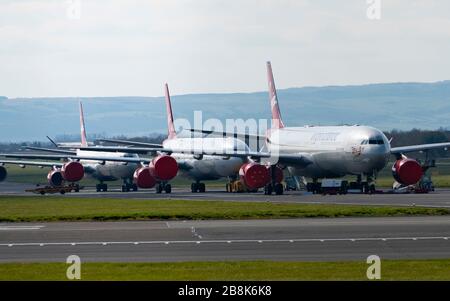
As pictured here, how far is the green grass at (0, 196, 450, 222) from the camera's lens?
52250 millimetres

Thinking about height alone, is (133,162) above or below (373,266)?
above

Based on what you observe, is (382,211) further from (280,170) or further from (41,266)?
(280,170)

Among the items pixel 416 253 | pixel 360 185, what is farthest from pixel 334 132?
pixel 416 253

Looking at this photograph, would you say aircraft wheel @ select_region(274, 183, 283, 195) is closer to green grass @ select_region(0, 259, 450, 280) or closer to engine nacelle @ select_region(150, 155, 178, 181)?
engine nacelle @ select_region(150, 155, 178, 181)

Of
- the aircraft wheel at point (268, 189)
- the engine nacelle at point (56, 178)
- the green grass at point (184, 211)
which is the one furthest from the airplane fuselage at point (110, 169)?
the green grass at point (184, 211)

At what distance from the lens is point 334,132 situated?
3270 inches

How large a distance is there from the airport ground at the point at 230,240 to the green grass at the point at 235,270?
0.02 metres

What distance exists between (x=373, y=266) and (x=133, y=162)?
70.5 metres

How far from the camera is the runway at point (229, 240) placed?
34219mm

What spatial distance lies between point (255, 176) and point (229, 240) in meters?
42.0

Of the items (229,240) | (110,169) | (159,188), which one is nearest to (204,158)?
(159,188)

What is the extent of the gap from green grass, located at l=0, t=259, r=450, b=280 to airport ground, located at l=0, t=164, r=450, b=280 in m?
0.02

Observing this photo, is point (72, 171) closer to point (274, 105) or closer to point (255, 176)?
point (274, 105)
